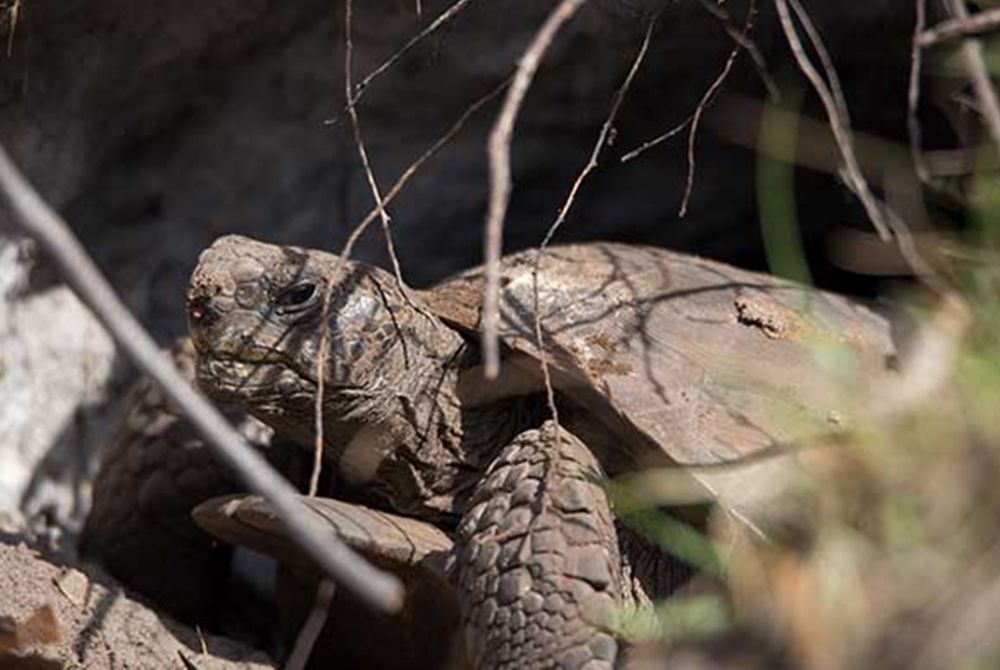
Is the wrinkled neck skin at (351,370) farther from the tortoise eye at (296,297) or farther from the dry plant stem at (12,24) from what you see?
the dry plant stem at (12,24)

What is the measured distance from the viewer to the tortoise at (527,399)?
3275mm

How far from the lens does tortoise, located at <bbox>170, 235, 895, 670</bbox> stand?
3275mm

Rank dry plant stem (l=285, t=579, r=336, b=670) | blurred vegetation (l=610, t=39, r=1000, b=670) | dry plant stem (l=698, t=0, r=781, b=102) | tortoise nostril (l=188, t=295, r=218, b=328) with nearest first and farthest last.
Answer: blurred vegetation (l=610, t=39, r=1000, b=670) < dry plant stem (l=285, t=579, r=336, b=670) < dry plant stem (l=698, t=0, r=781, b=102) < tortoise nostril (l=188, t=295, r=218, b=328)

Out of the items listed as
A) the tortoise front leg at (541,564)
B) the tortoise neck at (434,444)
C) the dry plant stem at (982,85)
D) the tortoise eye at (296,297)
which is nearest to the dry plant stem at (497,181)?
the dry plant stem at (982,85)


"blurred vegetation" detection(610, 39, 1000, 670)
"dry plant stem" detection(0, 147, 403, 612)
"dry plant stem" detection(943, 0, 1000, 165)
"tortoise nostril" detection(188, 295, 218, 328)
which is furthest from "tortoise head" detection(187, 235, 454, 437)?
"dry plant stem" detection(0, 147, 403, 612)

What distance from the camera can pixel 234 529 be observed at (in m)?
3.67

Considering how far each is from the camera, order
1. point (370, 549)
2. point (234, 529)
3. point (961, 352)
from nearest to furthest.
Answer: point (961, 352), point (370, 549), point (234, 529)

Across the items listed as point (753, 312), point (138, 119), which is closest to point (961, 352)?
point (753, 312)

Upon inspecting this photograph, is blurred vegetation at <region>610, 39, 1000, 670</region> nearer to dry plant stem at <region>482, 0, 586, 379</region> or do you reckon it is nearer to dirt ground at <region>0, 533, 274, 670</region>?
dry plant stem at <region>482, 0, 586, 379</region>

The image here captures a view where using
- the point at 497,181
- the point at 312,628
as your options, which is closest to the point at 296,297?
the point at 312,628

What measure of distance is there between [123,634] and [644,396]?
1.02 meters

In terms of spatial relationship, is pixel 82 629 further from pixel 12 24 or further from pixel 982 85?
pixel 982 85

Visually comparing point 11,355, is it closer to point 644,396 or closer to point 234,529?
point 234,529

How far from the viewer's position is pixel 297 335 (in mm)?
3641
